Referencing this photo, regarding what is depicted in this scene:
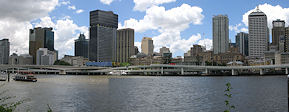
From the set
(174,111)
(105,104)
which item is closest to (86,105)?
(105,104)

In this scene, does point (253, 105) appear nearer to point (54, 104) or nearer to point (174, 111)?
point (174, 111)

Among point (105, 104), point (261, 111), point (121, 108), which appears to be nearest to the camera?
point (261, 111)

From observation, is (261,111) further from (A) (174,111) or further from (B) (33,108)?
(B) (33,108)

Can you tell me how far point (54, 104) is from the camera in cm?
4838

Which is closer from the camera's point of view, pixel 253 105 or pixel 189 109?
pixel 189 109

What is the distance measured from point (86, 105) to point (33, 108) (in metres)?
Answer: 7.83

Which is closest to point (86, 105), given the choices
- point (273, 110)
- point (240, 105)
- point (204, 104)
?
point (204, 104)

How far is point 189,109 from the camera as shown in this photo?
4359 cm

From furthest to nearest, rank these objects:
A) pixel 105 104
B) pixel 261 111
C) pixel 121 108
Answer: pixel 105 104, pixel 121 108, pixel 261 111

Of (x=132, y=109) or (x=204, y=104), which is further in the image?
(x=204, y=104)

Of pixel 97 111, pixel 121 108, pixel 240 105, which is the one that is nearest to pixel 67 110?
pixel 97 111

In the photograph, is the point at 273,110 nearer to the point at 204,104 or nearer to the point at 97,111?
the point at 204,104

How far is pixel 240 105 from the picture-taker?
46.9 meters

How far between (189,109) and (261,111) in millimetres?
9834
